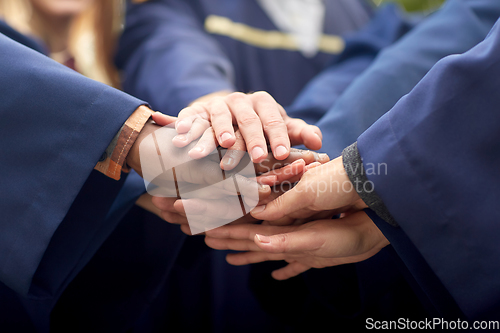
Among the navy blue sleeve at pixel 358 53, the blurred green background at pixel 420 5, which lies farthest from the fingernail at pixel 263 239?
the blurred green background at pixel 420 5

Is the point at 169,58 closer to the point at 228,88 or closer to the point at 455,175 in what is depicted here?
the point at 228,88

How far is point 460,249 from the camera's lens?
43 cm

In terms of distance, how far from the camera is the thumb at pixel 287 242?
521 millimetres

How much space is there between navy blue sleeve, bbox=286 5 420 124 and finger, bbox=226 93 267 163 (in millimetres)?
400

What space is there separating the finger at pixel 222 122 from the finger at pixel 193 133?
18 millimetres

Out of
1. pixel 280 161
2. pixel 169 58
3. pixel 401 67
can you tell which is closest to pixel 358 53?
pixel 401 67

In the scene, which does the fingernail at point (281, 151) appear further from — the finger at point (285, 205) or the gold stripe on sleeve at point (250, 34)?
the gold stripe on sleeve at point (250, 34)

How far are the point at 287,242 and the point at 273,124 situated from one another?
214 millimetres

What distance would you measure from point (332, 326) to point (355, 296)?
0.45 feet

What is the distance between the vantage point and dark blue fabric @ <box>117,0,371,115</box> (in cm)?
111

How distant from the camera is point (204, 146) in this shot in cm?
53

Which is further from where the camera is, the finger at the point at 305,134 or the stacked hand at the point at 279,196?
the finger at the point at 305,134

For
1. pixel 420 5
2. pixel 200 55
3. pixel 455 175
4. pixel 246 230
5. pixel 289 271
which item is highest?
pixel 420 5

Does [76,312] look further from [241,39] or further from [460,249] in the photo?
[241,39]
